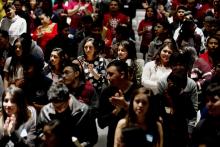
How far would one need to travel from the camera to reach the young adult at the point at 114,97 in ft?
18.2

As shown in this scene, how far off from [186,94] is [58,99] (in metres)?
1.50

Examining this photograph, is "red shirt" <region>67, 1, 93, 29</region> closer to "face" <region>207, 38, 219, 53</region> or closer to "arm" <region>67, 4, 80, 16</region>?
"arm" <region>67, 4, 80, 16</region>

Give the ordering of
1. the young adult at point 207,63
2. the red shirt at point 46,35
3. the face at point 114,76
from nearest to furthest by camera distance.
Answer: the face at point 114,76, the young adult at point 207,63, the red shirt at point 46,35

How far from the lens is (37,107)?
6434 millimetres

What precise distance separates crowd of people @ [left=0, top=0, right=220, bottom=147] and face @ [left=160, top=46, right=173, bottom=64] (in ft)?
0.04

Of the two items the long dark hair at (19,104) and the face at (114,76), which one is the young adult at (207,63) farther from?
the long dark hair at (19,104)

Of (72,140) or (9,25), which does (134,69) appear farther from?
(9,25)

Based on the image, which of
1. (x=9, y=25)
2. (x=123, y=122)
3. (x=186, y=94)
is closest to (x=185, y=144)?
→ (x=186, y=94)

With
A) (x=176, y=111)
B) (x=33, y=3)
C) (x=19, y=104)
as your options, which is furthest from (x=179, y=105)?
(x=33, y=3)

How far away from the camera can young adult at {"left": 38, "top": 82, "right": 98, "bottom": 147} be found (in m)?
5.41

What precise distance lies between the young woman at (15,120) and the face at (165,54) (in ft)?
7.47

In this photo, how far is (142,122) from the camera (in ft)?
16.6

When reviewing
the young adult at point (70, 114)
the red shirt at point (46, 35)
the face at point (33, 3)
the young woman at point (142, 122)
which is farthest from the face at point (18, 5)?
the young woman at point (142, 122)

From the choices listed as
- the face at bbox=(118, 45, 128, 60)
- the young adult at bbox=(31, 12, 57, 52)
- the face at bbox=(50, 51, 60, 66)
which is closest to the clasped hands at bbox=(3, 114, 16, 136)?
the face at bbox=(50, 51, 60, 66)
